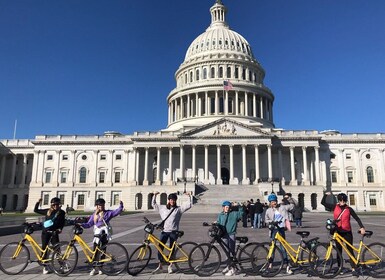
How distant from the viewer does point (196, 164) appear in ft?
253

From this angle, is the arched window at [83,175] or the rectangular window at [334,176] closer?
the rectangular window at [334,176]

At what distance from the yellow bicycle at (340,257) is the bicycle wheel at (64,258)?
697cm

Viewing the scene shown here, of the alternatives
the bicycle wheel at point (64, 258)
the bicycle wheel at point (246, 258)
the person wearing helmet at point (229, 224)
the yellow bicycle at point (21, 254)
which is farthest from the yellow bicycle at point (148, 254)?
the yellow bicycle at point (21, 254)

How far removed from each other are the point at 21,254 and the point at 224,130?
6271 centimetres

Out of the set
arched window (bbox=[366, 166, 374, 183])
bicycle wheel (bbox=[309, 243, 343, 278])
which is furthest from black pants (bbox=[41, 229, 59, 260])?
arched window (bbox=[366, 166, 374, 183])

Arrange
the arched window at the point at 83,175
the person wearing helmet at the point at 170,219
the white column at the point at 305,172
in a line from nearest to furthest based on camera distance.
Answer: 1. the person wearing helmet at the point at 170,219
2. the white column at the point at 305,172
3. the arched window at the point at 83,175

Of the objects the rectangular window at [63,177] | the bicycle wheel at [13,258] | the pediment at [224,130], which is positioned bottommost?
the bicycle wheel at [13,258]

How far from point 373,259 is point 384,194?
73.0m

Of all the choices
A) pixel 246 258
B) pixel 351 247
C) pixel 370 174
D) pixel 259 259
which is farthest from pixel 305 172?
pixel 259 259

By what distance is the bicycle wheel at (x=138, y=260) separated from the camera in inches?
386

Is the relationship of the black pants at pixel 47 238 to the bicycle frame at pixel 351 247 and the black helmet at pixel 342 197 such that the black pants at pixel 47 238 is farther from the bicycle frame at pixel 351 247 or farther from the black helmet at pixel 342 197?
the black helmet at pixel 342 197

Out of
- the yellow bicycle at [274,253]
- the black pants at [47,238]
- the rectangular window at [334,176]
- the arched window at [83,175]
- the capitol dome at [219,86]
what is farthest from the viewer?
the capitol dome at [219,86]

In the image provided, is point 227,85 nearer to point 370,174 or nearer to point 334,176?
point 334,176

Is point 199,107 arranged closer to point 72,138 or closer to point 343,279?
point 72,138
